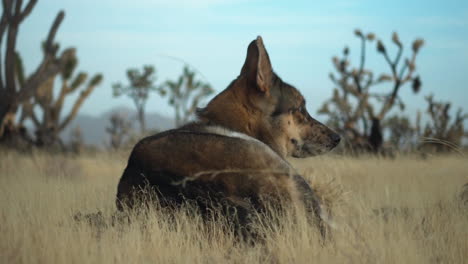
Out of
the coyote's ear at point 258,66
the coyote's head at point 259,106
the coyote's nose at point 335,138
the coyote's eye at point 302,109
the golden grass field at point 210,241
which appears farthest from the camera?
the coyote's nose at point 335,138

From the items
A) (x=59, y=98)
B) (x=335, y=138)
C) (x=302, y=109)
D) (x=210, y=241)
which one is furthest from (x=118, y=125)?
(x=210, y=241)

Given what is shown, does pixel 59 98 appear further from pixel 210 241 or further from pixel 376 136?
pixel 210 241

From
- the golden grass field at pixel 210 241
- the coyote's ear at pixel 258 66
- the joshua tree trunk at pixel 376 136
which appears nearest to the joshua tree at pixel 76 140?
the joshua tree trunk at pixel 376 136

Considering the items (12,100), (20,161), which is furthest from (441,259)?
(12,100)

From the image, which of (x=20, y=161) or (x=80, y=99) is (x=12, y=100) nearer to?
(x=20, y=161)

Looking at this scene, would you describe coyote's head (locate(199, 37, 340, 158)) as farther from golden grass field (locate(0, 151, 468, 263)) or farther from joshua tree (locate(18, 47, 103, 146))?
joshua tree (locate(18, 47, 103, 146))

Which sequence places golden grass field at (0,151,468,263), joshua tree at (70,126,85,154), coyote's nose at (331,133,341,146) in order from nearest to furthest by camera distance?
golden grass field at (0,151,468,263)
coyote's nose at (331,133,341,146)
joshua tree at (70,126,85,154)

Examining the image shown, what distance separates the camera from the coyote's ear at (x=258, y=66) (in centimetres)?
508

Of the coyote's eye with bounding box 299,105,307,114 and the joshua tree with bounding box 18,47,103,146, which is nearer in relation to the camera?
the coyote's eye with bounding box 299,105,307,114

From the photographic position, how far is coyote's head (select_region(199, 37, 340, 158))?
5273mm

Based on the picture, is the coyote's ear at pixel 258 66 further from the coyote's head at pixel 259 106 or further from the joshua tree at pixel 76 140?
the joshua tree at pixel 76 140

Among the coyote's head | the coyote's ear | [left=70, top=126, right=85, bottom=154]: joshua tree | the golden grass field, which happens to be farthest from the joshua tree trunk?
the coyote's ear

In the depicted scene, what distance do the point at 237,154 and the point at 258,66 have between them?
113 centimetres

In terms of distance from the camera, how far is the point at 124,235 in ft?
15.3
